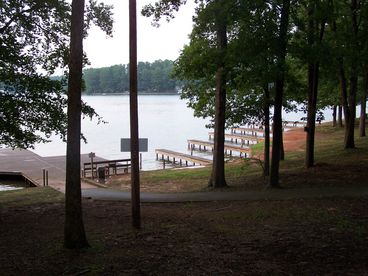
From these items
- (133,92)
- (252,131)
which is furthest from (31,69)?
(252,131)

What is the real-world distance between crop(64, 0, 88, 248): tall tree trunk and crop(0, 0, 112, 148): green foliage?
16.9ft

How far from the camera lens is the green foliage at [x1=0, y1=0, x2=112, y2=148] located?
42.9ft

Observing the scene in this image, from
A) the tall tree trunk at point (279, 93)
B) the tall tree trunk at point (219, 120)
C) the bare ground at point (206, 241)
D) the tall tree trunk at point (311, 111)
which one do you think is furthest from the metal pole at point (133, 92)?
the tall tree trunk at point (311, 111)

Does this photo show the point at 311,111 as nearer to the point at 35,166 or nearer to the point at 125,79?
the point at 35,166

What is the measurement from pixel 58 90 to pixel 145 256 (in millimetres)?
7569

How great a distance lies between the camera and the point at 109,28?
45.9ft

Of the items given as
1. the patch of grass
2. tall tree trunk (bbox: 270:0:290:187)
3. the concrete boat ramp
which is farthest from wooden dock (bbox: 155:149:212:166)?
tall tree trunk (bbox: 270:0:290:187)

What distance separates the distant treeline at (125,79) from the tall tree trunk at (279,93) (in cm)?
13257

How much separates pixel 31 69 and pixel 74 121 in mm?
6606

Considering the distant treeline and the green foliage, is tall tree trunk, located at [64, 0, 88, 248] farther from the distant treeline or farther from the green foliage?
the distant treeline

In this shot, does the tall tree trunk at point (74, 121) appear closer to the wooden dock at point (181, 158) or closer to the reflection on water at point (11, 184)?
the reflection on water at point (11, 184)

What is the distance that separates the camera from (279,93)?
49.5ft

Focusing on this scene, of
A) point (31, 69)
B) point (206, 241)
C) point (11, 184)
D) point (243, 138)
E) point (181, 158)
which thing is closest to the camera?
point (206, 241)

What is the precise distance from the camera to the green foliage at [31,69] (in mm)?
13078
